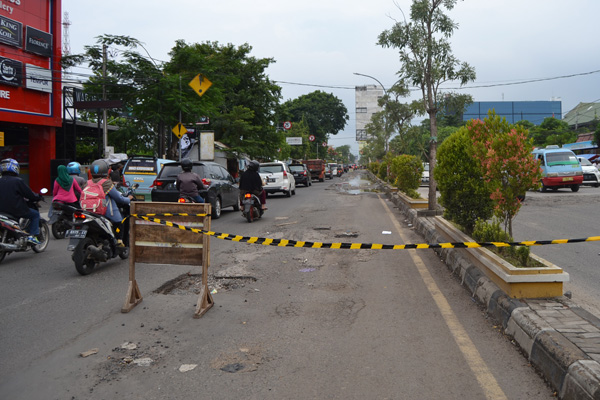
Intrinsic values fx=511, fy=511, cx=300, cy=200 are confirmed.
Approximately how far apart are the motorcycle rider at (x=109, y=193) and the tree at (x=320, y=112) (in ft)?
248

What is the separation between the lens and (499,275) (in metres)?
5.15

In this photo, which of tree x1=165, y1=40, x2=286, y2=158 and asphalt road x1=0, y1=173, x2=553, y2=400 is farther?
tree x1=165, y1=40, x2=286, y2=158

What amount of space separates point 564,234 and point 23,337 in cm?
1015

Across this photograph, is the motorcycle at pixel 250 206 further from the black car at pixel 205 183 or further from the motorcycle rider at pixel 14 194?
the motorcycle rider at pixel 14 194

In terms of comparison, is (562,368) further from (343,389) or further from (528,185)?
(528,185)

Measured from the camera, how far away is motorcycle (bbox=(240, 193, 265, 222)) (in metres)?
13.4

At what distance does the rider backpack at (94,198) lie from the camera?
7.40m

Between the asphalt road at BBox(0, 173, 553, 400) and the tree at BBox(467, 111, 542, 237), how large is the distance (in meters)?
1.18

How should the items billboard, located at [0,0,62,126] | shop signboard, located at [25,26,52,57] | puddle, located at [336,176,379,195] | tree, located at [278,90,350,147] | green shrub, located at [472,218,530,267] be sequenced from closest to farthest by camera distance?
1. green shrub, located at [472,218,530,267]
2. billboard, located at [0,0,62,126]
3. shop signboard, located at [25,26,52,57]
4. puddle, located at [336,176,379,195]
5. tree, located at [278,90,350,147]

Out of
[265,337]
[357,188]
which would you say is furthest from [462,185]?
[357,188]

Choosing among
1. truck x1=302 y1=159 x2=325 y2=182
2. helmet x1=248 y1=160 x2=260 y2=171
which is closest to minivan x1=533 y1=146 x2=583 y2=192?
helmet x1=248 y1=160 x2=260 y2=171

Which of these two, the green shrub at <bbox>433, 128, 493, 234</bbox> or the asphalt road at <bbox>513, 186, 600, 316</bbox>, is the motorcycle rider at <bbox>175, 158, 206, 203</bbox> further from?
the asphalt road at <bbox>513, 186, 600, 316</bbox>

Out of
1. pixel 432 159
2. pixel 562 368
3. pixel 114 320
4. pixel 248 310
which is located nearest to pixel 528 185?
pixel 562 368

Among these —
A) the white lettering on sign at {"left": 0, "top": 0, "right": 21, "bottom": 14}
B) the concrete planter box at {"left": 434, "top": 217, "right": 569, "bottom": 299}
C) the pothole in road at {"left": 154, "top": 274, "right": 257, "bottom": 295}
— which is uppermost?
the white lettering on sign at {"left": 0, "top": 0, "right": 21, "bottom": 14}
